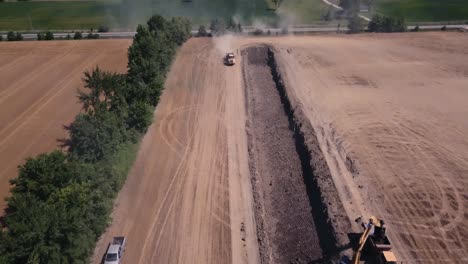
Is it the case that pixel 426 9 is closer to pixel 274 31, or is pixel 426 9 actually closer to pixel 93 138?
pixel 274 31

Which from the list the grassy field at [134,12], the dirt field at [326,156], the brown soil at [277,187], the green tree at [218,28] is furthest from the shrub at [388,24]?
the brown soil at [277,187]

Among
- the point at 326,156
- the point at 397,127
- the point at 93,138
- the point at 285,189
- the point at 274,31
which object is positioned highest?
the point at 274,31

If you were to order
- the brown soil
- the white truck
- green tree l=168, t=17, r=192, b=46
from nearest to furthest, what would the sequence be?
the white truck < the brown soil < green tree l=168, t=17, r=192, b=46

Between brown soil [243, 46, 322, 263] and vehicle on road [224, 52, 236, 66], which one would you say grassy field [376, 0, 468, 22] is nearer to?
vehicle on road [224, 52, 236, 66]

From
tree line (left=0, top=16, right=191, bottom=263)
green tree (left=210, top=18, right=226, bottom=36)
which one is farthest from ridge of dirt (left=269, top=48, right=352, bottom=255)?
green tree (left=210, top=18, right=226, bottom=36)

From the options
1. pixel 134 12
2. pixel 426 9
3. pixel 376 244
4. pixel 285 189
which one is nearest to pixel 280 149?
pixel 285 189

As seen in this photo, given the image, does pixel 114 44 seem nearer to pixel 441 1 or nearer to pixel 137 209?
pixel 137 209

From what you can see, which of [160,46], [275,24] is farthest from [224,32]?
[160,46]
